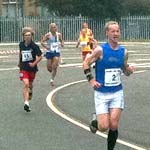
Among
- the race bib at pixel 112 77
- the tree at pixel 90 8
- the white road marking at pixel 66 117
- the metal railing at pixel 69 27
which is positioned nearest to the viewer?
the race bib at pixel 112 77

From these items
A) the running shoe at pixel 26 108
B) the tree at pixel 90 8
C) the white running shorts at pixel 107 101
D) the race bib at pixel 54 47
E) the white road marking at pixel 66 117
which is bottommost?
the white road marking at pixel 66 117

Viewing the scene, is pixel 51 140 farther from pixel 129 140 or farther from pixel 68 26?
pixel 68 26

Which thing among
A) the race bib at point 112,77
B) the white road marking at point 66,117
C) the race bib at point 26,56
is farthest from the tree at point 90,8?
the race bib at point 112,77

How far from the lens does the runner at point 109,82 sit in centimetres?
941

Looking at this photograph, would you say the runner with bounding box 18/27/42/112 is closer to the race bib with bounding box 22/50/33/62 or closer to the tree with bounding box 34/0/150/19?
the race bib with bounding box 22/50/33/62

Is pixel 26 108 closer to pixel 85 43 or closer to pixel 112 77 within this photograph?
pixel 112 77

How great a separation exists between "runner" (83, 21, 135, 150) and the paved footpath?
75cm

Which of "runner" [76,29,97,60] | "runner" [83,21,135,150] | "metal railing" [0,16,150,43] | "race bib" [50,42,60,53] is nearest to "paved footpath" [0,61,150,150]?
"runner" [83,21,135,150]

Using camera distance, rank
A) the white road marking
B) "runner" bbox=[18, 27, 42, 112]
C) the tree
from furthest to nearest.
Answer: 1. the tree
2. "runner" bbox=[18, 27, 42, 112]
3. the white road marking

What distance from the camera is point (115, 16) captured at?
61125 millimetres

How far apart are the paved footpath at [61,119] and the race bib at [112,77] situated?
115 centimetres

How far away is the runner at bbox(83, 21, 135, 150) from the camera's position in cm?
941

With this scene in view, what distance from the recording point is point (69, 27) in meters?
57.8

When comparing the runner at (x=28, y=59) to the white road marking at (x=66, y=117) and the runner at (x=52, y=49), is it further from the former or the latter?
the runner at (x=52, y=49)
